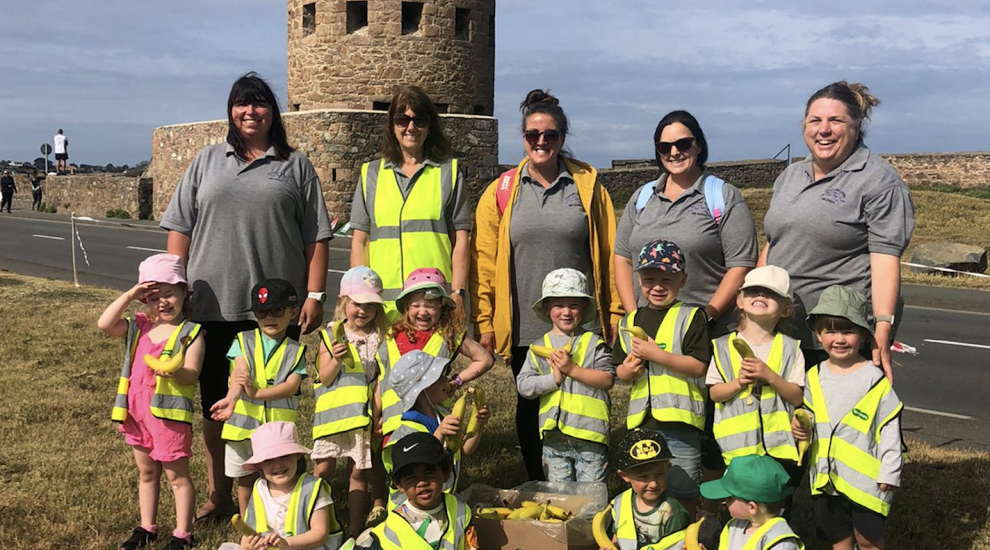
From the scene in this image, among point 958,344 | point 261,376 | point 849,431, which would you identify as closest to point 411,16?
point 958,344

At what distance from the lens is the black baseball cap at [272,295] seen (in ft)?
13.6

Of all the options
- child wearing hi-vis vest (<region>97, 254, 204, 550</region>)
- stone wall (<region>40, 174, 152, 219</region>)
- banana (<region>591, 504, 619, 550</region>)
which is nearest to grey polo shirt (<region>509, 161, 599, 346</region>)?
banana (<region>591, 504, 619, 550</region>)

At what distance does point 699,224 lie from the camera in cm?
434

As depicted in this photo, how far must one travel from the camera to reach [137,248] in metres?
19.4

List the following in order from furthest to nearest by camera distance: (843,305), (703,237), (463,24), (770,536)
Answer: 1. (463,24)
2. (703,237)
3. (843,305)
4. (770,536)

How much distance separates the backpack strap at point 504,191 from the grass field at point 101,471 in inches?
64.9

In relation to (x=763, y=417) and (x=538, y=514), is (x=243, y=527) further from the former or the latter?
(x=763, y=417)

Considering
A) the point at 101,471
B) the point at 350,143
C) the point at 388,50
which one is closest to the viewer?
the point at 101,471

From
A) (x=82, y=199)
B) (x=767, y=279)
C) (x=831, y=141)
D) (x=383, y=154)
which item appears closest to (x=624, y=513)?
(x=767, y=279)

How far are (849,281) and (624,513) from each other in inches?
54.5

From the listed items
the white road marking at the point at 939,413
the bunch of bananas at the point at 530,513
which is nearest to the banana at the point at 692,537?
the bunch of bananas at the point at 530,513

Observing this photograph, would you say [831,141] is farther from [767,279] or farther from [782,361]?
[782,361]

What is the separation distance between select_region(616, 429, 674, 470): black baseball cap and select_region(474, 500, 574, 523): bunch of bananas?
57 cm

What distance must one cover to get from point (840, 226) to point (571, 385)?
1.35 m
